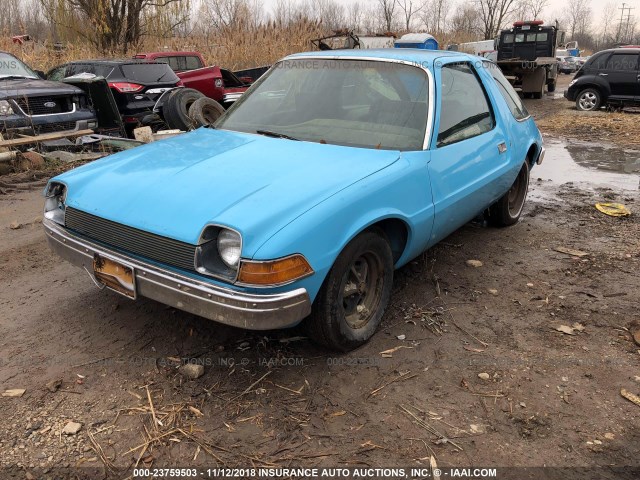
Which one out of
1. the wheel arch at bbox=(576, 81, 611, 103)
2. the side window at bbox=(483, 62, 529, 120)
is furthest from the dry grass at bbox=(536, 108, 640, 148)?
the side window at bbox=(483, 62, 529, 120)

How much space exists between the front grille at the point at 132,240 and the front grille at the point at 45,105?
5427 millimetres

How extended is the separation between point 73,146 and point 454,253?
6051mm

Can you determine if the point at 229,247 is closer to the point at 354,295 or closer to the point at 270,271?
the point at 270,271

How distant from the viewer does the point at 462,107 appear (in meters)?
3.82

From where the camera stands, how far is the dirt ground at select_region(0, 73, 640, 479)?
228cm

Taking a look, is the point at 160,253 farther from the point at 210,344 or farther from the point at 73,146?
the point at 73,146

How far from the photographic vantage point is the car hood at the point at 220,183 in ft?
7.93

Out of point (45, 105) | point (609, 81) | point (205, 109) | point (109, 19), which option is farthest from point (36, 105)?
point (609, 81)

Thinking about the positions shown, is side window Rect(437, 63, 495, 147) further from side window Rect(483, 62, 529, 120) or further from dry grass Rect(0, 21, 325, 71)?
dry grass Rect(0, 21, 325, 71)

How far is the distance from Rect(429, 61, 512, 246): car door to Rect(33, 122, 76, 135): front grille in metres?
6.17

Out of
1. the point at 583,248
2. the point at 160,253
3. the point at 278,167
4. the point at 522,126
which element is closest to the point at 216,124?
the point at 278,167

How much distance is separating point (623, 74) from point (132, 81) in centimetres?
1290

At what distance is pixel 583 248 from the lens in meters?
4.68

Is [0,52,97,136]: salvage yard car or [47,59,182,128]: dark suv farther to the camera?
[47,59,182,128]: dark suv
